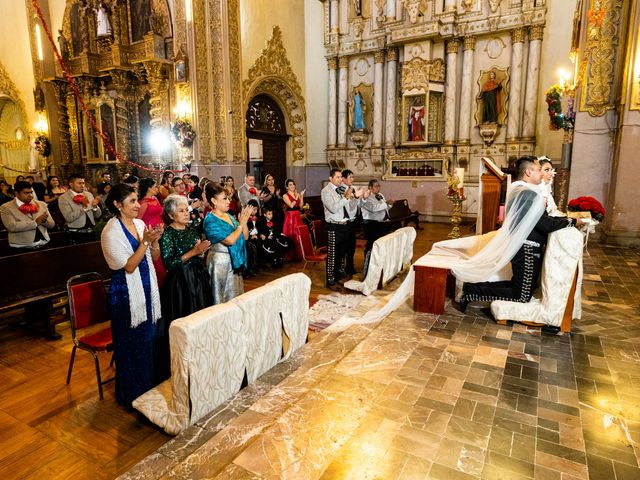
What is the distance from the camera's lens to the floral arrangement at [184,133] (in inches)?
400

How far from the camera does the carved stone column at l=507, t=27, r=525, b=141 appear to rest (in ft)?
36.4

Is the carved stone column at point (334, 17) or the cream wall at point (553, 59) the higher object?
the carved stone column at point (334, 17)

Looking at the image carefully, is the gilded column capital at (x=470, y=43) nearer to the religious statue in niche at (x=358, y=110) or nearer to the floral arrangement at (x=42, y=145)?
the religious statue in niche at (x=358, y=110)

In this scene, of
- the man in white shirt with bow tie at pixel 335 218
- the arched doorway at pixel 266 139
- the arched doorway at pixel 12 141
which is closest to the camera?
the man in white shirt with bow tie at pixel 335 218

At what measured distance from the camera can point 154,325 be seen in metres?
3.06

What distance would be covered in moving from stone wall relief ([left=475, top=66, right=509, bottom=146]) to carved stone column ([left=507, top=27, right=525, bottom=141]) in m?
0.19

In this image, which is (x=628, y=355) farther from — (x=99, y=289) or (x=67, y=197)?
(x=67, y=197)

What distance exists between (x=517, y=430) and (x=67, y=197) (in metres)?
6.22

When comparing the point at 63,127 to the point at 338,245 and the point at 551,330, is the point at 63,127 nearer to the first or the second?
the point at 338,245

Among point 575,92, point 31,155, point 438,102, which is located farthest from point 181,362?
point 31,155

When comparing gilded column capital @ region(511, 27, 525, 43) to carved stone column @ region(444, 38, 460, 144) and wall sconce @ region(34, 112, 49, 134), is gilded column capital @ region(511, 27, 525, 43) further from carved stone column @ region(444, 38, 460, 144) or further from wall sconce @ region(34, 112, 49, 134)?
wall sconce @ region(34, 112, 49, 134)

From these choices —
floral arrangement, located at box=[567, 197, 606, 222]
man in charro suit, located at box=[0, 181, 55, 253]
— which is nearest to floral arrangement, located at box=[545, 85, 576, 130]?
floral arrangement, located at box=[567, 197, 606, 222]

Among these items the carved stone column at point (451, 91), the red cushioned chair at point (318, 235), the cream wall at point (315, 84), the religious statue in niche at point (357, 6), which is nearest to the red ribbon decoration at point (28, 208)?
the red cushioned chair at point (318, 235)

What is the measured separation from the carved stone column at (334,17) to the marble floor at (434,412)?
12.2m
